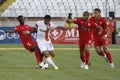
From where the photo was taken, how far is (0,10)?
135 feet

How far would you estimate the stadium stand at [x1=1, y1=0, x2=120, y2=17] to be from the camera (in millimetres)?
40656

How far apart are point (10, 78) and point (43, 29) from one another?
11.0 feet

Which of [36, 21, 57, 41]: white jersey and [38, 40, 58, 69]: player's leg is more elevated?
[36, 21, 57, 41]: white jersey

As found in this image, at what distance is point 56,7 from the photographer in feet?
139

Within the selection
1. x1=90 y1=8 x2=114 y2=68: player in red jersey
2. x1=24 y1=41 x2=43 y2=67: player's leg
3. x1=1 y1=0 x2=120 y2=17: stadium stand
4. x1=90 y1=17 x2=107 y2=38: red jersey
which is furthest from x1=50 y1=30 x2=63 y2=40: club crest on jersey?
x1=24 y1=41 x2=43 y2=67: player's leg

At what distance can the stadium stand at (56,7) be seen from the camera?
133 feet

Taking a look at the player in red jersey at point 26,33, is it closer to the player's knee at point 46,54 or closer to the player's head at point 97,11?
the player's knee at point 46,54

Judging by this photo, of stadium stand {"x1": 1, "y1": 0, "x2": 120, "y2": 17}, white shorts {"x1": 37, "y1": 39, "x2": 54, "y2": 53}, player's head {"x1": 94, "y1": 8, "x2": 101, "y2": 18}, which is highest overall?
player's head {"x1": 94, "y1": 8, "x2": 101, "y2": 18}

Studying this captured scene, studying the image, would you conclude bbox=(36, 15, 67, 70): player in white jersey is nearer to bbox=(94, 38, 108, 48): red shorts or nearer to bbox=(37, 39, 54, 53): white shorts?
bbox=(37, 39, 54, 53): white shorts

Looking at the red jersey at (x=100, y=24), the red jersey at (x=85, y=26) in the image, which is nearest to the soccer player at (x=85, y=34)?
the red jersey at (x=85, y=26)

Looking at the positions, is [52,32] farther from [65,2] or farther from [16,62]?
[16,62]

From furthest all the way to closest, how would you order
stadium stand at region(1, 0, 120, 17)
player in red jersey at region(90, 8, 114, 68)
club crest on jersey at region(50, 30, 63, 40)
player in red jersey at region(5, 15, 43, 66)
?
stadium stand at region(1, 0, 120, 17) < club crest on jersey at region(50, 30, 63, 40) < player in red jersey at region(90, 8, 114, 68) < player in red jersey at region(5, 15, 43, 66)

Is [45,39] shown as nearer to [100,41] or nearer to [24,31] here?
[24,31]

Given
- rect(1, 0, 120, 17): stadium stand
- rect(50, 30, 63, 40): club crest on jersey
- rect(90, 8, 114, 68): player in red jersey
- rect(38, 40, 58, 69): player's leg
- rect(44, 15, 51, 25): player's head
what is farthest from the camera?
rect(1, 0, 120, 17): stadium stand
